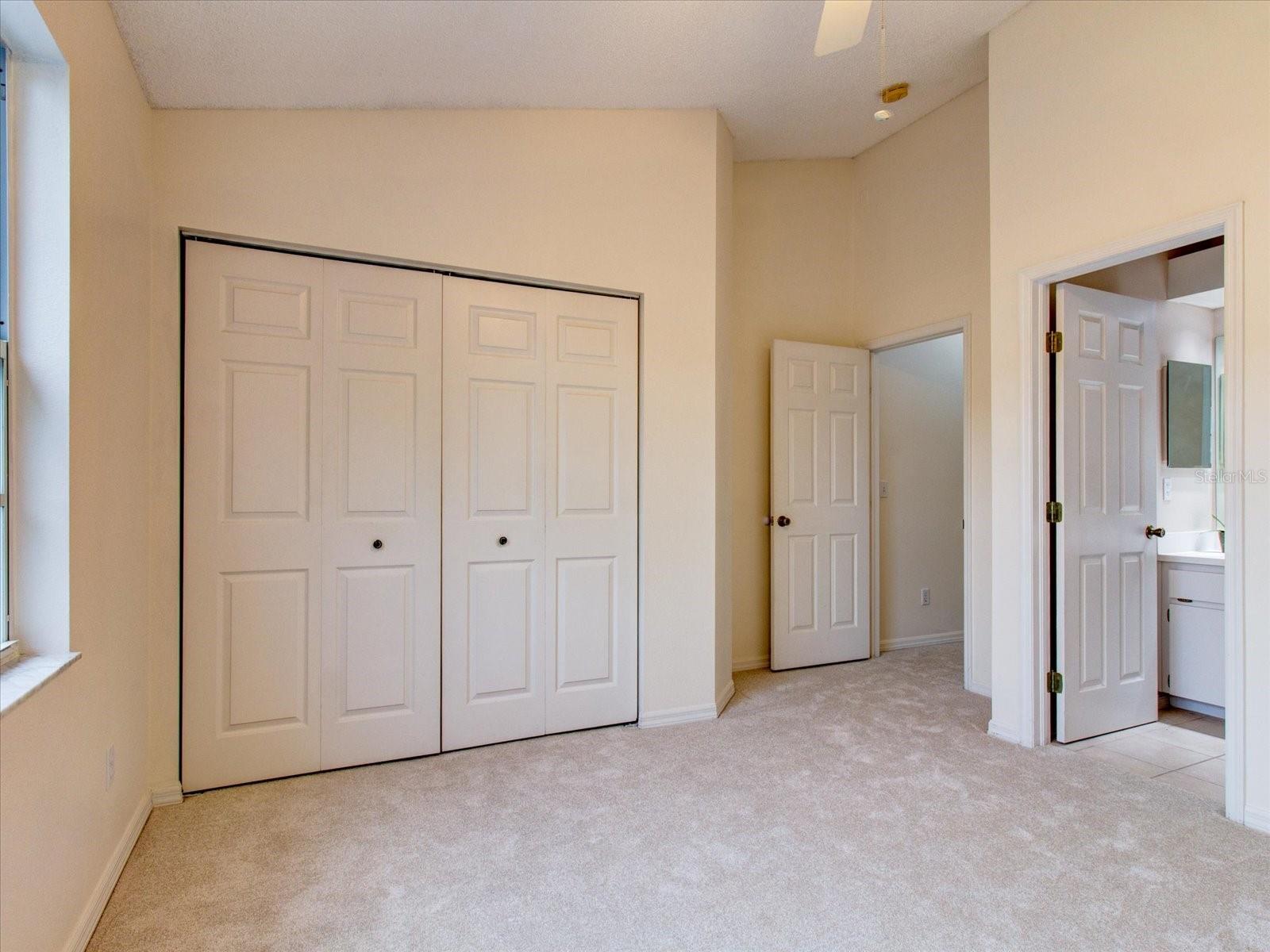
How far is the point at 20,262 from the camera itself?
1719mm

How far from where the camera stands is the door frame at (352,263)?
2600 millimetres

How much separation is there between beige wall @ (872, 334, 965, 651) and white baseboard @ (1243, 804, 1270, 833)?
2472mm

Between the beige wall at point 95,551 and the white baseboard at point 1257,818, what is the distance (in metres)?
3.42

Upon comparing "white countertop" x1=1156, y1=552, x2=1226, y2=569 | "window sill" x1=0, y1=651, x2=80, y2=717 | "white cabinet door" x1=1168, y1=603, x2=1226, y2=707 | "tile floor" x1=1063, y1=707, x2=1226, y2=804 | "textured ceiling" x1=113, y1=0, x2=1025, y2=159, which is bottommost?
"tile floor" x1=1063, y1=707, x2=1226, y2=804

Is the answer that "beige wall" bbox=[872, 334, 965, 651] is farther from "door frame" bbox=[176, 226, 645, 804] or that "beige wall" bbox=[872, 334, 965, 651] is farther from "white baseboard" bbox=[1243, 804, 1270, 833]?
"white baseboard" bbox=[1243, 804, 1270, 833]

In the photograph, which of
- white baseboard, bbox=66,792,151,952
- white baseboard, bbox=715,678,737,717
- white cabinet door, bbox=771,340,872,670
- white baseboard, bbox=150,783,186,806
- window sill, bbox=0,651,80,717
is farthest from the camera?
white cabinet door, bbox=771,340,872,670

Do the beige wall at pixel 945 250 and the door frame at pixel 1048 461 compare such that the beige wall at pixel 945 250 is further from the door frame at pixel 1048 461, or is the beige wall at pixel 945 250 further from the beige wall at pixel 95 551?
the beige wall at pixel 95 551

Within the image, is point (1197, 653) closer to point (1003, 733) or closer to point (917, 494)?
point (1003, 733)

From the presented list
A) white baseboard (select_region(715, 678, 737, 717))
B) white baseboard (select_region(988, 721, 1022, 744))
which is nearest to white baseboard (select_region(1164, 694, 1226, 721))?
white baseboard (select_region(988, 721, 1022, 744))

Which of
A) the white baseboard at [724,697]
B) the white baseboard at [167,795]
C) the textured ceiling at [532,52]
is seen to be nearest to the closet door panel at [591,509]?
the white baseboard at [724,697]

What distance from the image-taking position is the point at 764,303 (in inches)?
180

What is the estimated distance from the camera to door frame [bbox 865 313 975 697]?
407 centimetres

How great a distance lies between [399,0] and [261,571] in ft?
6.83

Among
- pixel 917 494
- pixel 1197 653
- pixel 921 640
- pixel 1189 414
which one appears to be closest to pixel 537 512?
pixel 917 494
